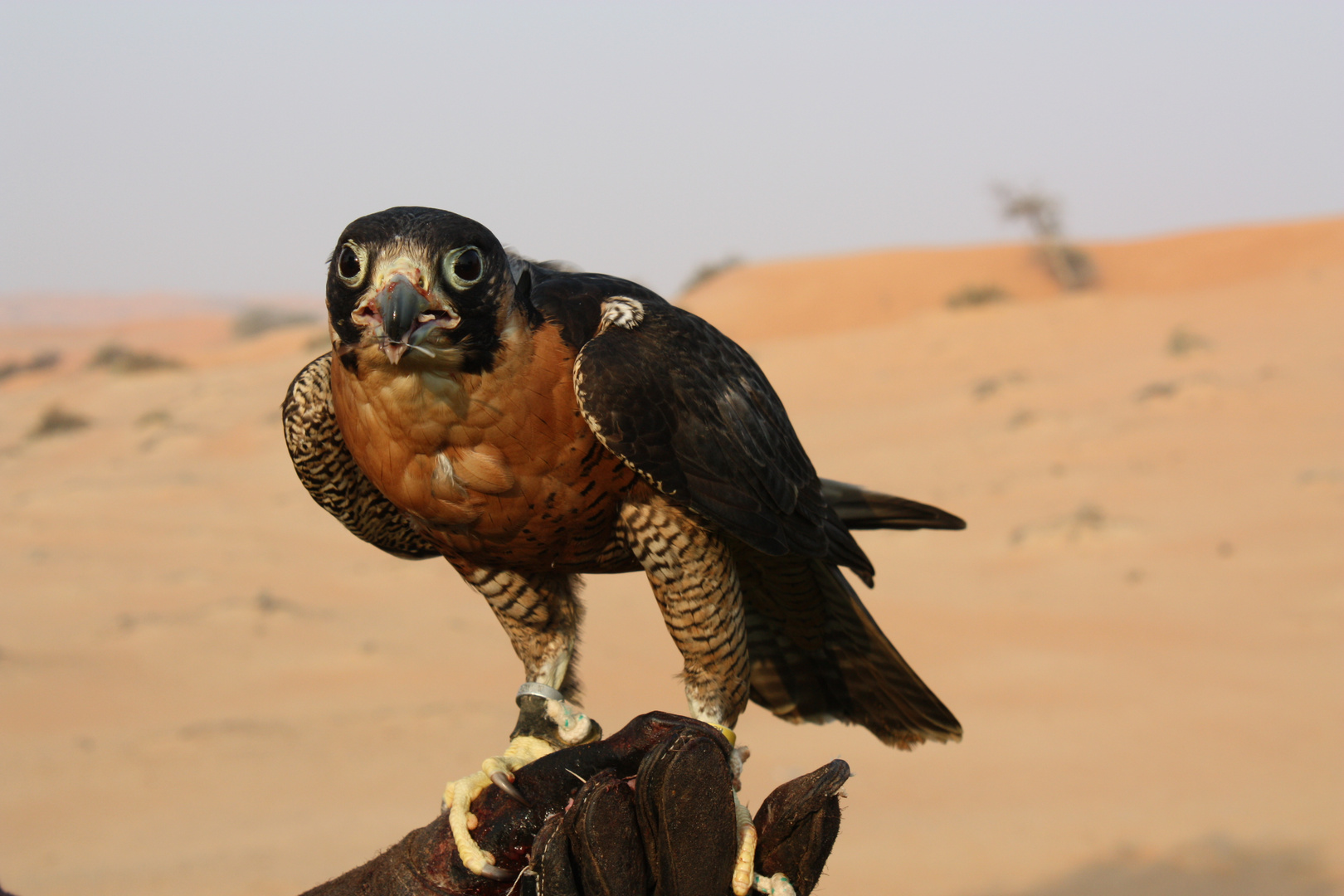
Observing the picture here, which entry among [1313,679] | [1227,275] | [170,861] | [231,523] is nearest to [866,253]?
[1227,275]

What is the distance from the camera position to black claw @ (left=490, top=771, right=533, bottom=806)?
226 centimetres

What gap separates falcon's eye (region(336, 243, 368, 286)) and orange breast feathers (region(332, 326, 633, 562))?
0.48 ft

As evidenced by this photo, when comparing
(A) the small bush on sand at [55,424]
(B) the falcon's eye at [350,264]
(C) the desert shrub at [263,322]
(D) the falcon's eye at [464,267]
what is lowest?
(C) the desert shrub at [263,322]

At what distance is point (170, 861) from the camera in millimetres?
5289

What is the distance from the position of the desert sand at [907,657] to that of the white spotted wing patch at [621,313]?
3.57 meters

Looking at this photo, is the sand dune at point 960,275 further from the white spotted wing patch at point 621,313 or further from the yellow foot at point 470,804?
the yellow foot at point 470,804

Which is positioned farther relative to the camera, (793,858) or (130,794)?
(130,794)

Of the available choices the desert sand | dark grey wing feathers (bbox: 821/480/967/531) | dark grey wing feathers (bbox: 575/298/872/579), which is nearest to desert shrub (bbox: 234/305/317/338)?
the desert sand

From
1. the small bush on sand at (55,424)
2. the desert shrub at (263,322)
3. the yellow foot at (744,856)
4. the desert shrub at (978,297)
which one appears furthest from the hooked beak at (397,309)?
the desert shrub at (263,322)

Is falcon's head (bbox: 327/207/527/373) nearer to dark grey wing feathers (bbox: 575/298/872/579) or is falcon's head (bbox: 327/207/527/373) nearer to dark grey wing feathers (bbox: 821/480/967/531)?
dark grey wing feathers (bbox: 575/298/872/579)

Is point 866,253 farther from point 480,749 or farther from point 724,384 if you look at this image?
point 724,384

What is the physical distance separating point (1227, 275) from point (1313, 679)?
29.7 m

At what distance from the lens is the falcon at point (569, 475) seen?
2061 millimetres

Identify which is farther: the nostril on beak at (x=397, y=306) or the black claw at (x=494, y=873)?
the black claw at (x=494, y=873)
